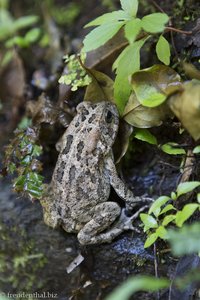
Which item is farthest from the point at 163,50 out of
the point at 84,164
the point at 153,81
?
the point at 84,164

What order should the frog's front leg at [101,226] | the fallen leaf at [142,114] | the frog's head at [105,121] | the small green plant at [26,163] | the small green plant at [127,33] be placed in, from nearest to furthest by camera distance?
the small green plant at [127,33], the fallen leaf at [142,114], the frog's front leg at [101,226], the small green plant at [26,163], the frog's head at [105,121]

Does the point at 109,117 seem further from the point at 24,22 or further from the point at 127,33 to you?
the point at 24,22

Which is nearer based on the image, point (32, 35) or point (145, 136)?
point (145, 136)

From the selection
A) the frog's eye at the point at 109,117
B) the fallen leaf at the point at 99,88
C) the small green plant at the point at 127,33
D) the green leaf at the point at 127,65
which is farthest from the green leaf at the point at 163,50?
the frog's eye at the point at 109,117

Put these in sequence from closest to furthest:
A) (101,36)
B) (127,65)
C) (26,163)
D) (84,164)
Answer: (101,36)
(127,65)
(84,164)
(26,163)

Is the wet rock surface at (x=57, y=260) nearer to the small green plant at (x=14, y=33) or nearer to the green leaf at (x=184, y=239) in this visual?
the green leaf at (x=184, y=239)

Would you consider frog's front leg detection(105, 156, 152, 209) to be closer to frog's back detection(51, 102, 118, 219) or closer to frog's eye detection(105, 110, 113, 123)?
frog's back detection(51, 102, 118, 219)

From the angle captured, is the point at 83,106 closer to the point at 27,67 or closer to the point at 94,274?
the point at 94,274

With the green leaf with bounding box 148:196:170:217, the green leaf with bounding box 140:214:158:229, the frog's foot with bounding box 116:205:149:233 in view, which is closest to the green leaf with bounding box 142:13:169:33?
the green leaf with bounding box 148:196:170:217
